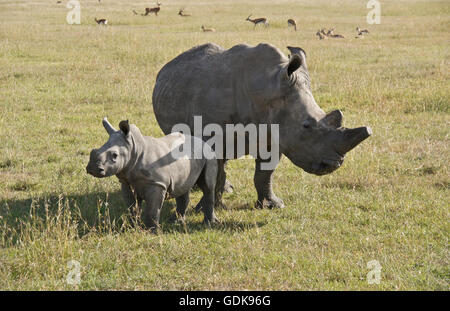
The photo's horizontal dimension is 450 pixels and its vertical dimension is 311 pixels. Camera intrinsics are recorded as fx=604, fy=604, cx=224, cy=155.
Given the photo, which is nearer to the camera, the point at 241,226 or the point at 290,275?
the point at 290,275

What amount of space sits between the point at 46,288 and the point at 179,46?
55.7 feet

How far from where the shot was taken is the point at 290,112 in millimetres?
6344

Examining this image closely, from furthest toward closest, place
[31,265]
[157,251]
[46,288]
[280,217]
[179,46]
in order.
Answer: [179,46] < [280,217] < [157,251] < [31,265] < [46,288]

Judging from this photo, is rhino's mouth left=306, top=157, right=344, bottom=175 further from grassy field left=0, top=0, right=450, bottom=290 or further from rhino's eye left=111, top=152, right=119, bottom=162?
rhino's eye left=111, top=152, right=119, bottom=162

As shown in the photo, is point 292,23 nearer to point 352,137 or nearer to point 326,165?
point 326,165

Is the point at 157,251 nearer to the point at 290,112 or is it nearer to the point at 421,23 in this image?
the point at 290,112

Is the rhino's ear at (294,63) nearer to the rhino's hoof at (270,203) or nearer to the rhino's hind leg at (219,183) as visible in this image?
the rhino's hind leg at (219,183)

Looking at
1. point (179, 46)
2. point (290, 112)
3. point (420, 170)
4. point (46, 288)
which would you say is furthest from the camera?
point (179, 46)

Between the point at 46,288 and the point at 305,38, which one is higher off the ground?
the point at 305,38

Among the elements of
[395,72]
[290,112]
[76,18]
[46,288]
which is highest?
[76,18]

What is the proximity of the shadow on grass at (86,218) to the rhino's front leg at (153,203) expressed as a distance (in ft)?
0.44

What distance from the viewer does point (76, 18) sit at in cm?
3450

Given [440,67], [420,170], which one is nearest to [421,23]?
[440,67]

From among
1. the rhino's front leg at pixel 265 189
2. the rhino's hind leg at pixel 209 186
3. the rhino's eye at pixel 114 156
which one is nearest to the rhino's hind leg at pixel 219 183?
the rhino's hind leg at pixel 209 186
